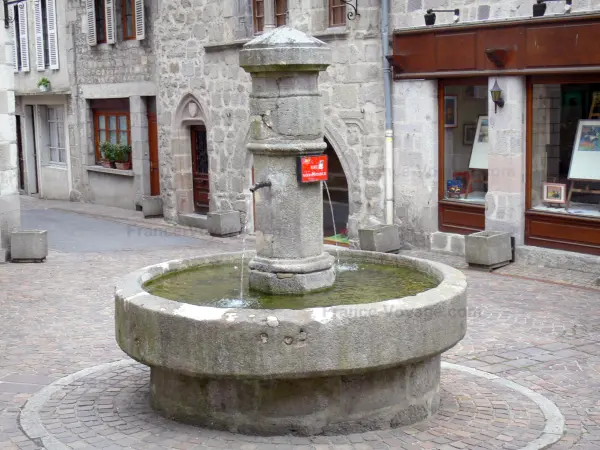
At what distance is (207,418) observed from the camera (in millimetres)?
5703

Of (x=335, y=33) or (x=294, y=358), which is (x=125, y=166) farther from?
(x=294, y=358)

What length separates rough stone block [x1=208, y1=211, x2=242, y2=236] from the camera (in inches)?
605

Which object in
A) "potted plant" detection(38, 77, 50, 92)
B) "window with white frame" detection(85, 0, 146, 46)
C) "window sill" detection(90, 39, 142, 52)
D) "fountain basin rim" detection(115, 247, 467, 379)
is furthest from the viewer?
"potted plant" detection(38, 77, 50, 92)

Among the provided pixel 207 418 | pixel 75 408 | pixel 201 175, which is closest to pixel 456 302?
pixel 207 418

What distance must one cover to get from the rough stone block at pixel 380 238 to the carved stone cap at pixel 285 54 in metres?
6.58

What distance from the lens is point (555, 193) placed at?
1147 centimetres

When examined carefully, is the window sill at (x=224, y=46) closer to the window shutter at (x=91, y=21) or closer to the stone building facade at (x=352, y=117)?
the stone building facade at (x=352, y=117)

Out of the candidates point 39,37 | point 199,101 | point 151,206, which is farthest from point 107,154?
point 199,101

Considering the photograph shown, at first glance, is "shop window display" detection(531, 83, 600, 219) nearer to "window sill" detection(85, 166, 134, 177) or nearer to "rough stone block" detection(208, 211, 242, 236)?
"rough stone block" detection(208, 211, 242, 236)

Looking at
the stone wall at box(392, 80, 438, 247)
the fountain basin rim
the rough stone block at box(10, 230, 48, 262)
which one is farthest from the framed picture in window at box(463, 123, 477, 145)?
the fountain basin rim

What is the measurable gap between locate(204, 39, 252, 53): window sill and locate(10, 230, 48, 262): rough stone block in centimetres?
452

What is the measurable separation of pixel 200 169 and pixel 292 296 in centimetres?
1124

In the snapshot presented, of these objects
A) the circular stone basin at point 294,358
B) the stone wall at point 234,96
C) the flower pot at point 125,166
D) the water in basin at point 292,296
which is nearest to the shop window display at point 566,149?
the stone wall at point 234,96

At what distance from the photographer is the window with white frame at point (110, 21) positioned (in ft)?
59.3
